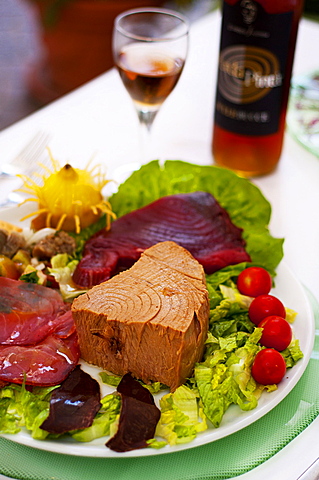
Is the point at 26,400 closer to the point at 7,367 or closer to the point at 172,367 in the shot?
the point at 7,367

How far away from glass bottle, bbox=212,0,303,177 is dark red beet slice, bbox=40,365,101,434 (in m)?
1.08

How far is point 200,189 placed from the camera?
1.90m

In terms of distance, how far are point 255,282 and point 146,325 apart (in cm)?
40

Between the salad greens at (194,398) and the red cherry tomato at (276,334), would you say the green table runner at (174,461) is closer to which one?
the salad greens at (194,398)

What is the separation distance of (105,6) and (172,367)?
3.48 meters

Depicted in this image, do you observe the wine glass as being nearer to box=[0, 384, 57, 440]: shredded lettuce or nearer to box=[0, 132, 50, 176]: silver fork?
box=[0, 132, 50, 176]: silver fork

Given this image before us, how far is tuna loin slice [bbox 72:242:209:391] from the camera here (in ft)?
4.01

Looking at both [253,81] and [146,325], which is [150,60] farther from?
[146,325]

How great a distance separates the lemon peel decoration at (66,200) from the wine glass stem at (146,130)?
13.9 inches

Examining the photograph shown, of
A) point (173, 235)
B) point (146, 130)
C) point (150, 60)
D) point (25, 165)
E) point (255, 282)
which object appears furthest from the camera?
point (146, 130)

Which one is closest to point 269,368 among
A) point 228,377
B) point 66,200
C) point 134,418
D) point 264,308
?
point 228,377

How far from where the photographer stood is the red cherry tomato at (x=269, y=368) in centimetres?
124

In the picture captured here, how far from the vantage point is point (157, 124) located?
2486 millimetres

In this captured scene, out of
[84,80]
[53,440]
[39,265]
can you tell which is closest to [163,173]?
[39,265]
